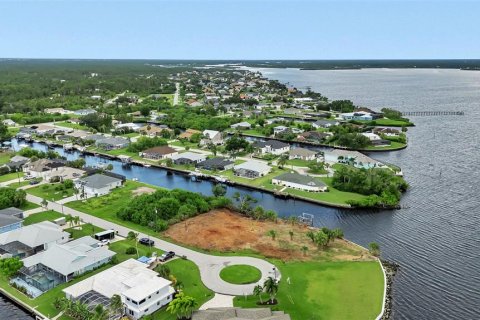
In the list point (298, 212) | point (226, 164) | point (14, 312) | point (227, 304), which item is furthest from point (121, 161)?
point (227, 304)

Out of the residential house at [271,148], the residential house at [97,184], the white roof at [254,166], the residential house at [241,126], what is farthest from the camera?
the residential house at [241,126]

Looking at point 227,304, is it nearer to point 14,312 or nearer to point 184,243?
point 184,243

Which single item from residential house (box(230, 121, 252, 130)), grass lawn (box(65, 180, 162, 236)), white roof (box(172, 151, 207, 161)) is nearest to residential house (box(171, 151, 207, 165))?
white roof (box(172, 151, 207, 161))

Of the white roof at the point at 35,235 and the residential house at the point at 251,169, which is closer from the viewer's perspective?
the white roof at the point at 35,235

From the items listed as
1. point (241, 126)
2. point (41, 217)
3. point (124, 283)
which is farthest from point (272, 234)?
point (241, 126)

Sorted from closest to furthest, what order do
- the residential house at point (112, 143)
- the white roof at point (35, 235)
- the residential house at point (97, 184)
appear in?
the white roof at point (35, 235) < the residential house at point (97, 184) < the residential house at point (112, 143)

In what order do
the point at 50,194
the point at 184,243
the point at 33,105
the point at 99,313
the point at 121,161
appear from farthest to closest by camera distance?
1. the point at 33,105
2. the point at 121,161
3. the point at 50,194
4. the point at 184,243
5. the point at 99,313

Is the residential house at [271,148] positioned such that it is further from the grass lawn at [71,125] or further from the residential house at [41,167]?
the grass lawn at [71,125]

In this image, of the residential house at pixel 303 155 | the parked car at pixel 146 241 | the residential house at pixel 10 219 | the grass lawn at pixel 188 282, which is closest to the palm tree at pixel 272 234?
the grass lawn at pixel 188 282
